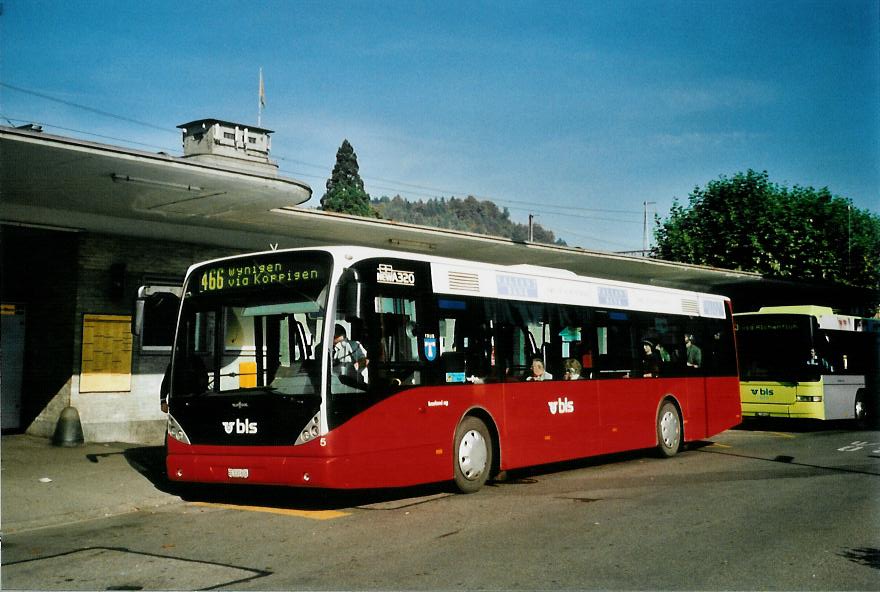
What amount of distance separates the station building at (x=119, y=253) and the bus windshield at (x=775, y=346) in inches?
291

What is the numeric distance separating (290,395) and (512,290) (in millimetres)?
4053

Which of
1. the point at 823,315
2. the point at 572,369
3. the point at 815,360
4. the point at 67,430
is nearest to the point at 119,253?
the point at 67,430

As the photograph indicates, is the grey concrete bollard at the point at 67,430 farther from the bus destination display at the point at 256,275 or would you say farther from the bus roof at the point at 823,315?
the bus roof at the point at 823,315

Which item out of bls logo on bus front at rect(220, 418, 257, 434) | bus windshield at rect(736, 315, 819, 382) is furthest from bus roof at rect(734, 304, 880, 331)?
bls logo on bus front at rect(220, 418, 257, 434)

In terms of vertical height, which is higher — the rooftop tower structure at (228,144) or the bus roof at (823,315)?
the rooftop tower structure at (228,144)

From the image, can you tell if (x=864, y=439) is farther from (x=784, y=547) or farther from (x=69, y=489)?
(x=69, y=489)

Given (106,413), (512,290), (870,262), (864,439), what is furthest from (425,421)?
Result: (870,262)

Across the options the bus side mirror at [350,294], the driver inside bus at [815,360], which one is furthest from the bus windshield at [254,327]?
the driver inside bus at [815,360]

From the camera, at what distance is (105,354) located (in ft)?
54.2

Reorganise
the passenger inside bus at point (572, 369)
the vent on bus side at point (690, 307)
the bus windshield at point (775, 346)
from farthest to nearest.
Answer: the bus windshield at point (775, 346), the vent on bus side at point (690, 307), the passenger inside bus at point (572, 369)

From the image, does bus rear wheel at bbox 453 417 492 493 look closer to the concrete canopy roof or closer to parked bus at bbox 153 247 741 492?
parked bus at bbox 153 247 741 492

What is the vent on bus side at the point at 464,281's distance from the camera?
1162 cm

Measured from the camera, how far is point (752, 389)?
2222cm

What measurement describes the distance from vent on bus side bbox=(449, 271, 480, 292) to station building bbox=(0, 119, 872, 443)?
2835mm
